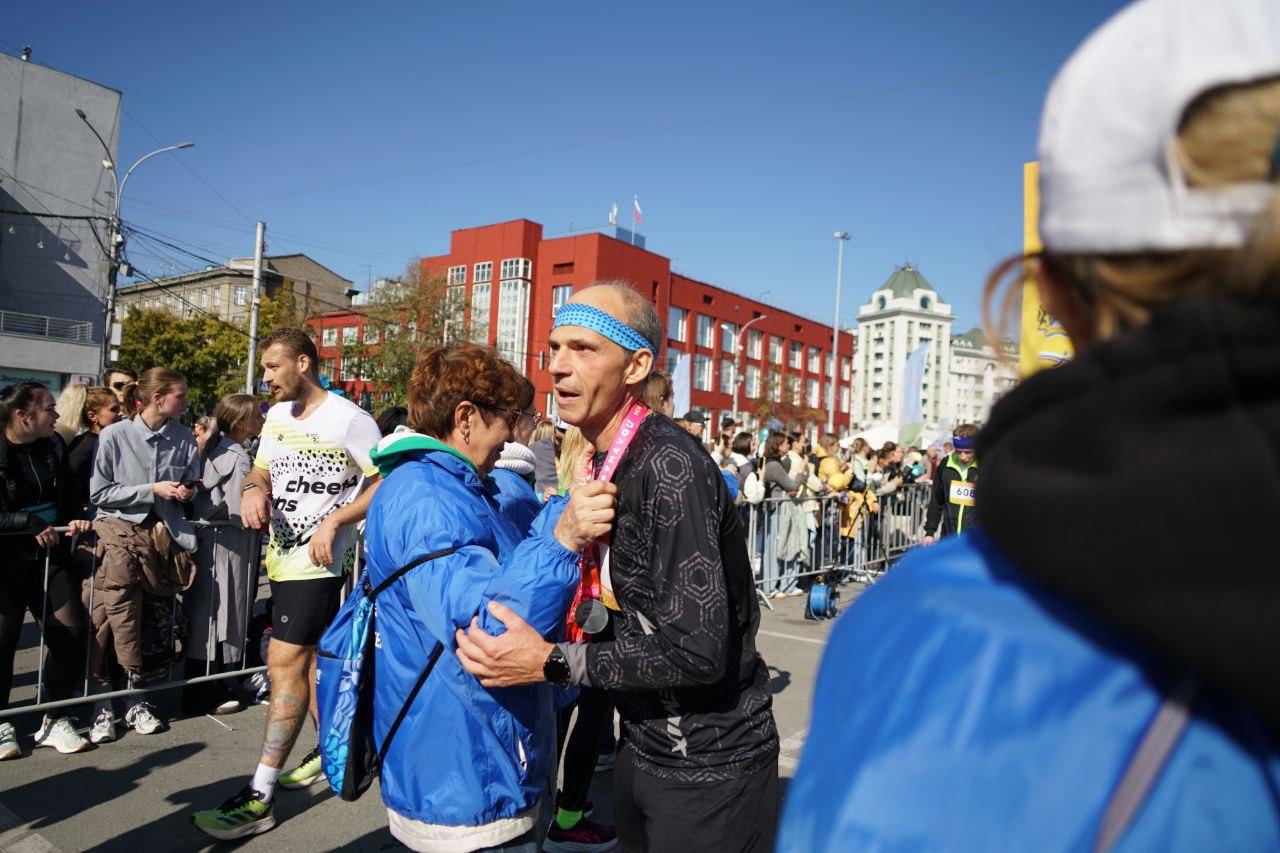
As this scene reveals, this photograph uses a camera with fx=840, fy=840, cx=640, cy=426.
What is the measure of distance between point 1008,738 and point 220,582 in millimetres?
6216

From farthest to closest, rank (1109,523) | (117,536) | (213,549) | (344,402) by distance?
(213,549) < (117,536) < (344,402) < (1109,523)

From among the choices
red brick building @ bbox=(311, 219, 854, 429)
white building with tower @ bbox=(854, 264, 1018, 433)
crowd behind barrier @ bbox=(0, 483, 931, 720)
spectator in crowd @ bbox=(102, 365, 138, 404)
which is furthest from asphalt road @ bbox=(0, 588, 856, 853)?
white building with tower @ bbox=(854, 264, 1018, 433)

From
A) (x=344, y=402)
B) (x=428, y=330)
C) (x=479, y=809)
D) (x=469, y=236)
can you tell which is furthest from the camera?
(x=469, y=236)

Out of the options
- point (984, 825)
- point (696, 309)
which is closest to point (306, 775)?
point (984, 825)

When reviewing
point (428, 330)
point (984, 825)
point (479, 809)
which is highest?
point (428, 330)

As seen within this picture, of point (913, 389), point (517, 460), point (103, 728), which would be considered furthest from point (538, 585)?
point (913, 389)

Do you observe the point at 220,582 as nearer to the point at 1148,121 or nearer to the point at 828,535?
the point at 1148,121

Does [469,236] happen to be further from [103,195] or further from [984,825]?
[984,825]

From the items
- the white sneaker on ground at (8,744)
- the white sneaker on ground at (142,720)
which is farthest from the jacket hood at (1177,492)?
the white sneaker on ground at (142,720)

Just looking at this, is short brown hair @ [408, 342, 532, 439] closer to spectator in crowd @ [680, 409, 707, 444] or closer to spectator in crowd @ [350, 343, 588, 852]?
spectator in crowd @ [350, 343, 588, 852]

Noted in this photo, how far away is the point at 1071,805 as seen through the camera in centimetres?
64

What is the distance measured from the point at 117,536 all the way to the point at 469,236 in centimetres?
5054

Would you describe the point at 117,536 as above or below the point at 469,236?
below

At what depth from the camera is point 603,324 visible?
2412mm
